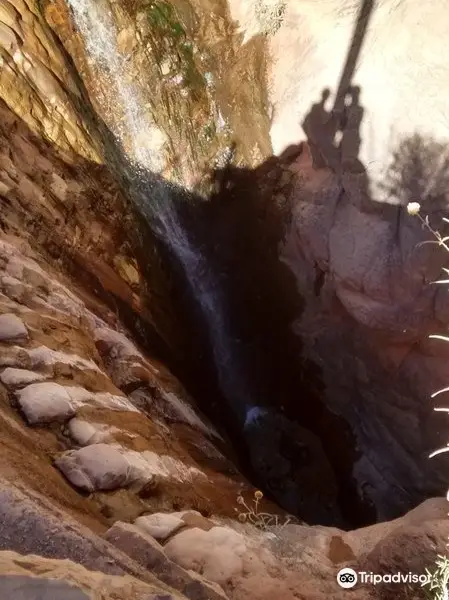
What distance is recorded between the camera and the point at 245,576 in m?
2.41

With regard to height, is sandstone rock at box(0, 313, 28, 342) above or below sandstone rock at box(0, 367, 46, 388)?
above

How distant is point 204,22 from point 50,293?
11.8 ft

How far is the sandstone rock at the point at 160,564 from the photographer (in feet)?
6.95

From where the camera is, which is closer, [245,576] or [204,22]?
[245,576]

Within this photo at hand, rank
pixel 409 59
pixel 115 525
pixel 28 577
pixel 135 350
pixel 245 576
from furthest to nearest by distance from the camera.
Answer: pixel 409 59
pixel 135 350
pixel 245 576
pixel 115 525
pixel 28 577

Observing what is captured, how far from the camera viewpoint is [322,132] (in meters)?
4.96

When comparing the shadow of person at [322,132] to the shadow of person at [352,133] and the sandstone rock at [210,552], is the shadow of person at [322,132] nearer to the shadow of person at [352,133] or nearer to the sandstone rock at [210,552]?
the shadow of person at [352,133]

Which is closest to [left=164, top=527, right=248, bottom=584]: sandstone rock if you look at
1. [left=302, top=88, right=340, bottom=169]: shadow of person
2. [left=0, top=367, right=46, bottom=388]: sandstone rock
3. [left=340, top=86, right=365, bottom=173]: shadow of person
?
[left=0, top=367, right=46, bottom=388]: sandstone rock

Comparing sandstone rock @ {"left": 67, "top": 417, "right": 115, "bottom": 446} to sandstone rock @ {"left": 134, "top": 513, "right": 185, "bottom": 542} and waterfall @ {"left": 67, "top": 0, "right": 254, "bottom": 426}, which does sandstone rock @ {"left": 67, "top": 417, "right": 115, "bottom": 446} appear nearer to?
sandstone rock @ {"left": 134, "top": 513, "right": 185, "bottom": 542}

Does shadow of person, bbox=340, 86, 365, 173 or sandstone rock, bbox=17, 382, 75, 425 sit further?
shadow of person, bbox=340, 86, 365, 173

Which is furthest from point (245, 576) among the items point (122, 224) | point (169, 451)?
point (122, 224)

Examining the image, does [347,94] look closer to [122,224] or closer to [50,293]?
[122,224]

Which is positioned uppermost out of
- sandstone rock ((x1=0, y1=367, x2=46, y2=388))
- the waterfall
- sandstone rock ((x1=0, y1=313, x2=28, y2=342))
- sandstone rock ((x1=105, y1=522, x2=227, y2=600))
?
the waterfall

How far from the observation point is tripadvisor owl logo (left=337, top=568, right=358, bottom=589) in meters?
2.45
